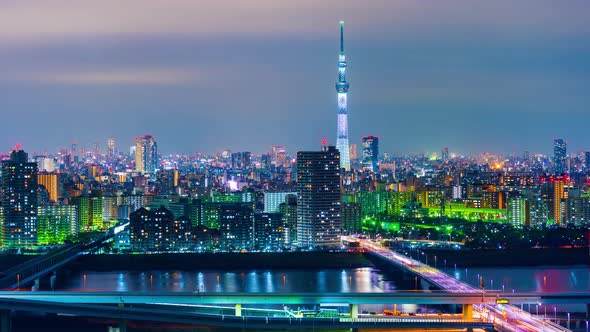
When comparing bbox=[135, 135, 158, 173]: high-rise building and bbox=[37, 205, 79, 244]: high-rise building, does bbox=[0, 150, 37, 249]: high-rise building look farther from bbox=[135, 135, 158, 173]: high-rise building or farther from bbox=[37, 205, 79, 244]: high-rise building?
bbox=[135, 135, 158, 173]: high-rise building

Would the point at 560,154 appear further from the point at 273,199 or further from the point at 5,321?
the point at 5,321

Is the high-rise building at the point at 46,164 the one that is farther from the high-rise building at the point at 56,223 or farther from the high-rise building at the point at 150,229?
the high-rise building at the point at 150,229

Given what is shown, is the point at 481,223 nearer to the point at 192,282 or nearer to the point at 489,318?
the point at 192,282

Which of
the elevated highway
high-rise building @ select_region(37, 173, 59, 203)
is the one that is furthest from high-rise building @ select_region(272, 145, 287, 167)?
the elevated highway

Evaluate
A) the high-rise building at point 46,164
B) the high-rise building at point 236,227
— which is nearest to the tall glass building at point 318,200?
the high-rise building at point 236,227

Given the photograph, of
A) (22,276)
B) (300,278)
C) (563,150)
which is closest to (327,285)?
(300,278)

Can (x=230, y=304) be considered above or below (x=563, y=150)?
below
